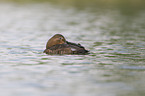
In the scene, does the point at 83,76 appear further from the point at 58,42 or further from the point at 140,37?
the point at 140,37

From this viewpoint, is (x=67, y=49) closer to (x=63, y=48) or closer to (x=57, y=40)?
(x=63, y=48)

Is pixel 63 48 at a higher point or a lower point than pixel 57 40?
lower

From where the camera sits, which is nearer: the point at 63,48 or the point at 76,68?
the point at 76,68

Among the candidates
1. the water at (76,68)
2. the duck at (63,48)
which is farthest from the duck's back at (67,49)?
the water at (76,68)

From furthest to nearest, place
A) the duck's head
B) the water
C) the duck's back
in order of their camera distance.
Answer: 1. the duck's head
2. the duck's back
3. the water

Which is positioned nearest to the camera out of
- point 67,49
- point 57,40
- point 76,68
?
point 76,68

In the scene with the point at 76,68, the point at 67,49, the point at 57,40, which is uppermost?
the point at 57,40

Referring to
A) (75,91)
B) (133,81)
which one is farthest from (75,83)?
(133,81)

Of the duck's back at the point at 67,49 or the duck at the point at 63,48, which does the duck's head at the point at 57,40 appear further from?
the duck's back at the point at 67,49

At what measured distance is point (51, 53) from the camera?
13.4 meters

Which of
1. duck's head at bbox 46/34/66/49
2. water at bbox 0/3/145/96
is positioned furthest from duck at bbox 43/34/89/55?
water at bbox 0/3/145/96

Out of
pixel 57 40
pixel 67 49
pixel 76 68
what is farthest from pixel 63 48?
pixel 76 68

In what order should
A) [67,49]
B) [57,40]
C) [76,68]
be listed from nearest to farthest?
[76,68], [67,49], [57,40]

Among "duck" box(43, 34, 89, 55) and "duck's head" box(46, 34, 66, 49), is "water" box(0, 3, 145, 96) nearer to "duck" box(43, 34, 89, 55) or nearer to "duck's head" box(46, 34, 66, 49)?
"duck" box(43, 34, 89, 55)
